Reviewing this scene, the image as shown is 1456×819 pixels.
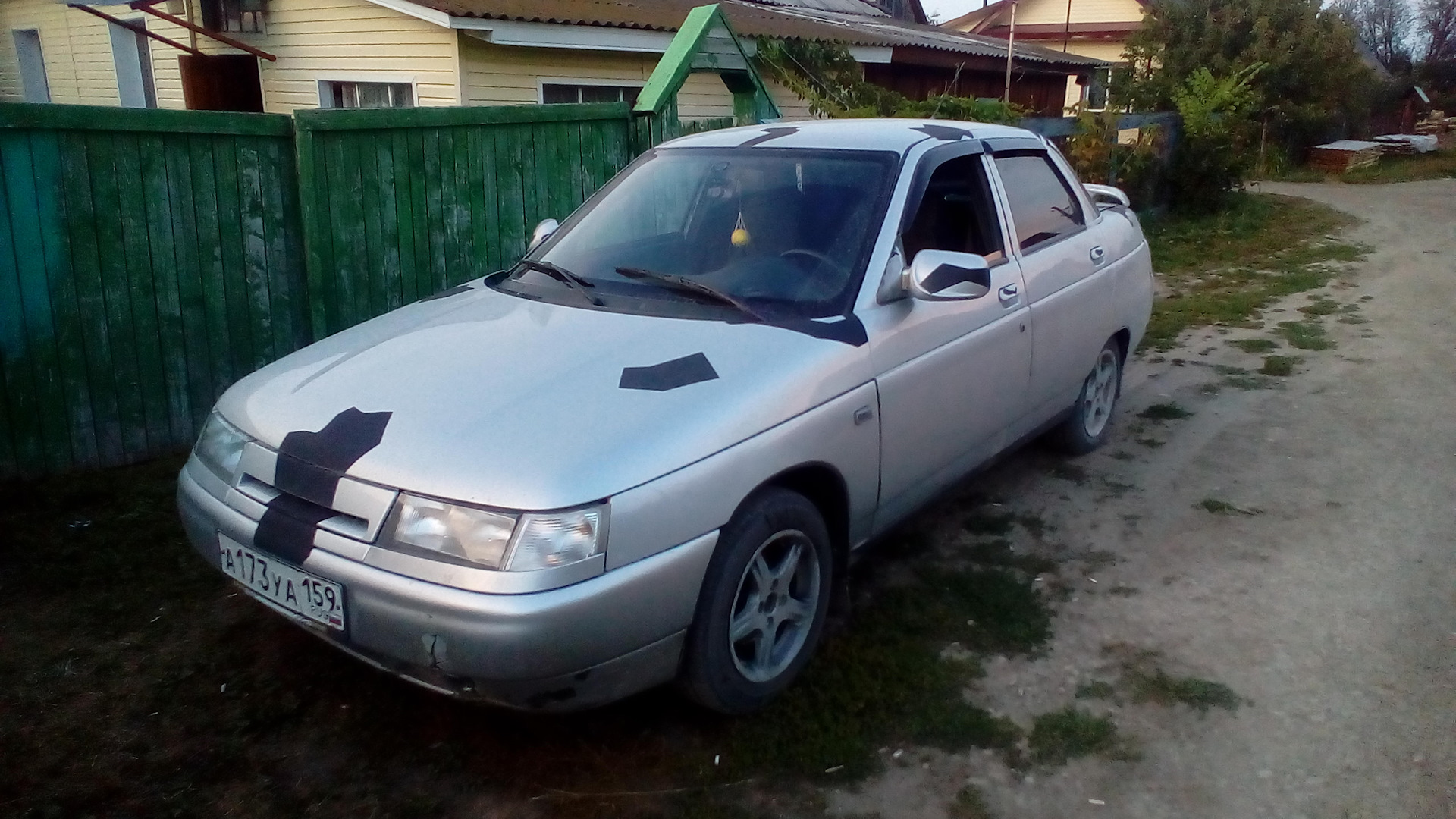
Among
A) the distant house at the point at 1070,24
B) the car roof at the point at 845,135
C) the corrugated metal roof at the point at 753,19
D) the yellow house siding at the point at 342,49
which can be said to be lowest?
the car roof at the point at 845,135

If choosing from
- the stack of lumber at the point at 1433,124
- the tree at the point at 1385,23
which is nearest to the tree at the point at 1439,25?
the tree at the point at 1385,23

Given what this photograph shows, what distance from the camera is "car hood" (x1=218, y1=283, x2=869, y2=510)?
9.00 feet

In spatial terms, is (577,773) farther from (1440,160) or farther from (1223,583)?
(1440,160)

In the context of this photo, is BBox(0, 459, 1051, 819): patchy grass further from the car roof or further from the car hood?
the car roof

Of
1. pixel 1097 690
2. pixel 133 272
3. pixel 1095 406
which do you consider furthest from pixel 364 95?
pixel 1097 690

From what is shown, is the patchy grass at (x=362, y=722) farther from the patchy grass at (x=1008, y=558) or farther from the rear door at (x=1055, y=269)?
the rear door at (x=1055, y=269)

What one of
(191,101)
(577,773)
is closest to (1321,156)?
(191,101)

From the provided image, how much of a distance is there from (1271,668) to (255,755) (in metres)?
3.22

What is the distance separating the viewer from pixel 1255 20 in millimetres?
22062

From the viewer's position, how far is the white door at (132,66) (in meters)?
15.4

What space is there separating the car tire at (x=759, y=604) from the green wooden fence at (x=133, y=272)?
3669mm

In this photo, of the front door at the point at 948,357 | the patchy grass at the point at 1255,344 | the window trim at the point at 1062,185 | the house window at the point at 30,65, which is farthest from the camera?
the house window at the point at 30,65

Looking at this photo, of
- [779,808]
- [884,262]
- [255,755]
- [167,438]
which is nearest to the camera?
[779,808]

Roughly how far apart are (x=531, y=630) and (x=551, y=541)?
22cm
